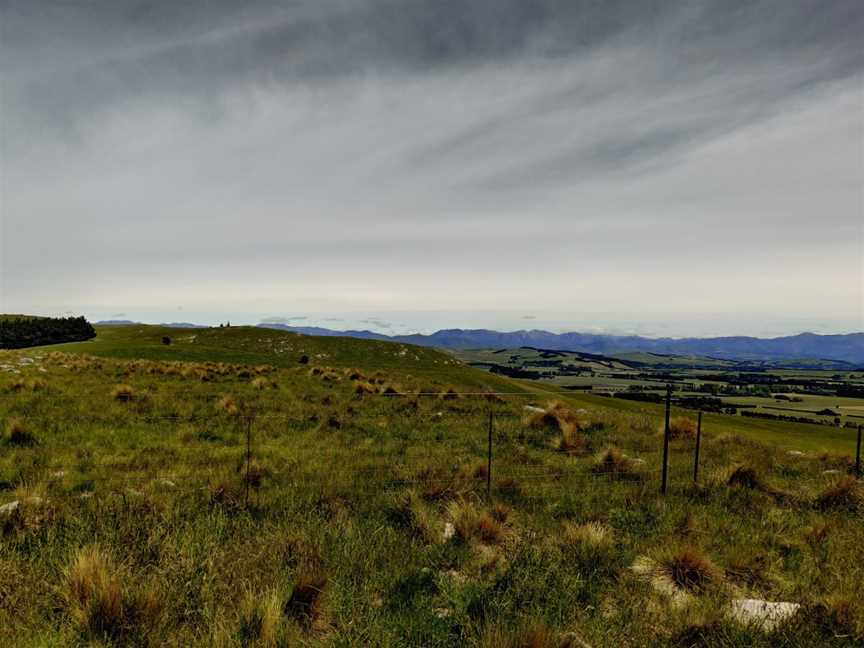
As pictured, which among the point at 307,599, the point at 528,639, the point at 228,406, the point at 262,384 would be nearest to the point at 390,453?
the point at 307,599

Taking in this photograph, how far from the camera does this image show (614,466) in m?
11.6

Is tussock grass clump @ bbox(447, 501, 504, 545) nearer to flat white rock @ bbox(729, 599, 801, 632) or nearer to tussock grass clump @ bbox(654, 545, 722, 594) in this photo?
tussock grass clump @ bbox(654, 545, 722, 594)

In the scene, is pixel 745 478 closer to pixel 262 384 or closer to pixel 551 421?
pixel 551 421

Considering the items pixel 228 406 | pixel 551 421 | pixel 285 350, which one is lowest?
pixel 285 350

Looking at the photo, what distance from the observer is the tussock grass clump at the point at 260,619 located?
13.1 ft

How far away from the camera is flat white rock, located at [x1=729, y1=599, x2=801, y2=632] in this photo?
4828 mm

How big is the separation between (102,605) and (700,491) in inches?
438

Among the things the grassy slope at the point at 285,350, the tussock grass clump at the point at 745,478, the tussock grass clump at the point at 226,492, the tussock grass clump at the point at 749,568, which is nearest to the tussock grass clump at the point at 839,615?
the tussock grass clump at the point at 749,568

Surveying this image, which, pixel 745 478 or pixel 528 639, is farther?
pixel 745 478

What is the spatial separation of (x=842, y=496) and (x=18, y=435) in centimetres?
1973

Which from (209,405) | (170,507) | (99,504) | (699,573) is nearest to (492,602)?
(699,573)

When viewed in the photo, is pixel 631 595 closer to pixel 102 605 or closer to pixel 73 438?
pixel 102 605

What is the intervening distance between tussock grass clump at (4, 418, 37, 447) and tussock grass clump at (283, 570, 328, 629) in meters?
9.98

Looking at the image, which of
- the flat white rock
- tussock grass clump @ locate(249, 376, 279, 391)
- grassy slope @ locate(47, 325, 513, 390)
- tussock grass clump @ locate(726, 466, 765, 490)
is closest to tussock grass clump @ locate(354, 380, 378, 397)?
tussock grass clump @ locate(249, 376, 279, 391)
